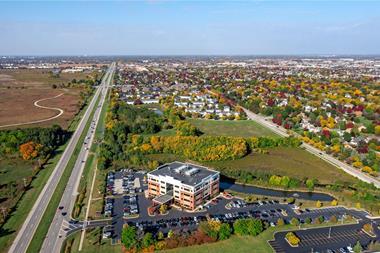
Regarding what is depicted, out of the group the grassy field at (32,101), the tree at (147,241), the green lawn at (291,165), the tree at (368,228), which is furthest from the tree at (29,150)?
the tree at (368,228)

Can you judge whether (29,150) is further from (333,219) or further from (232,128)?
(333,219)

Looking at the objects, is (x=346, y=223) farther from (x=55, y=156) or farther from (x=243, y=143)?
(x=55, y=156)

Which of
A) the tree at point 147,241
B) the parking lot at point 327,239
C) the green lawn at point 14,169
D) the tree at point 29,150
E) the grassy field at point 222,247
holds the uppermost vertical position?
the tree at point 29,150

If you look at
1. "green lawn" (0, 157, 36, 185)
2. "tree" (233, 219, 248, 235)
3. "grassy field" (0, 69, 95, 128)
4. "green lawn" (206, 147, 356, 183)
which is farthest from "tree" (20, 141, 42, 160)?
"tree" (233, 219, 248, 235)

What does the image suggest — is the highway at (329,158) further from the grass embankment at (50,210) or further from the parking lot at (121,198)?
the grass embankment at (50,210)

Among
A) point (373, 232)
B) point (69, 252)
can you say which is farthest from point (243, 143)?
point (69, 252)

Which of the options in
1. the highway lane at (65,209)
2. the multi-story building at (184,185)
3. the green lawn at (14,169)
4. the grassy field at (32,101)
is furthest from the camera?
the grassy field at (32,101)

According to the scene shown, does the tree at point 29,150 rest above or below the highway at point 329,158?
above
